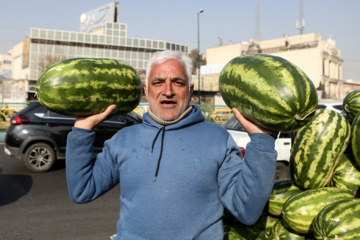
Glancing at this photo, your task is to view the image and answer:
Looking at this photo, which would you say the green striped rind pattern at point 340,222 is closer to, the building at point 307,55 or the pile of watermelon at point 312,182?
the pile of watermelon at point 312,182

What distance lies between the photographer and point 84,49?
59438mm

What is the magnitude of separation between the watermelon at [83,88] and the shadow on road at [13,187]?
189 inches

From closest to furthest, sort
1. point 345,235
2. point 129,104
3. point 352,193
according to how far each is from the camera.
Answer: point 345,235
point 129,104
point 352,193

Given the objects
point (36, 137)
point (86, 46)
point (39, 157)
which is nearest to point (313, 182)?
point (36, 137)

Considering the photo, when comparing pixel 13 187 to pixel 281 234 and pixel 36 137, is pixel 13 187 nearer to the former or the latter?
pixel 36 137

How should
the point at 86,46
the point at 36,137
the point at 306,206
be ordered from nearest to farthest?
the point at 306,206 < the point at 36,137 < the point at 86,46

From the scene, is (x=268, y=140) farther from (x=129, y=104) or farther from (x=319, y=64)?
(x=319, y=64)

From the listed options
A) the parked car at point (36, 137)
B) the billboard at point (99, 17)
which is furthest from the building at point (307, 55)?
the parked car at point (36, 137)

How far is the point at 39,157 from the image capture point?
8594 mm

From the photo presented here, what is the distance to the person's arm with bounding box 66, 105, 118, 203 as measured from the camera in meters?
1.90

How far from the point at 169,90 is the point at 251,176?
70 cm

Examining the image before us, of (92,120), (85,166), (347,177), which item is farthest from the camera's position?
(347,177)

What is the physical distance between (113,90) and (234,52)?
78.5m

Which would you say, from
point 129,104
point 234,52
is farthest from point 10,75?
point 129,104
